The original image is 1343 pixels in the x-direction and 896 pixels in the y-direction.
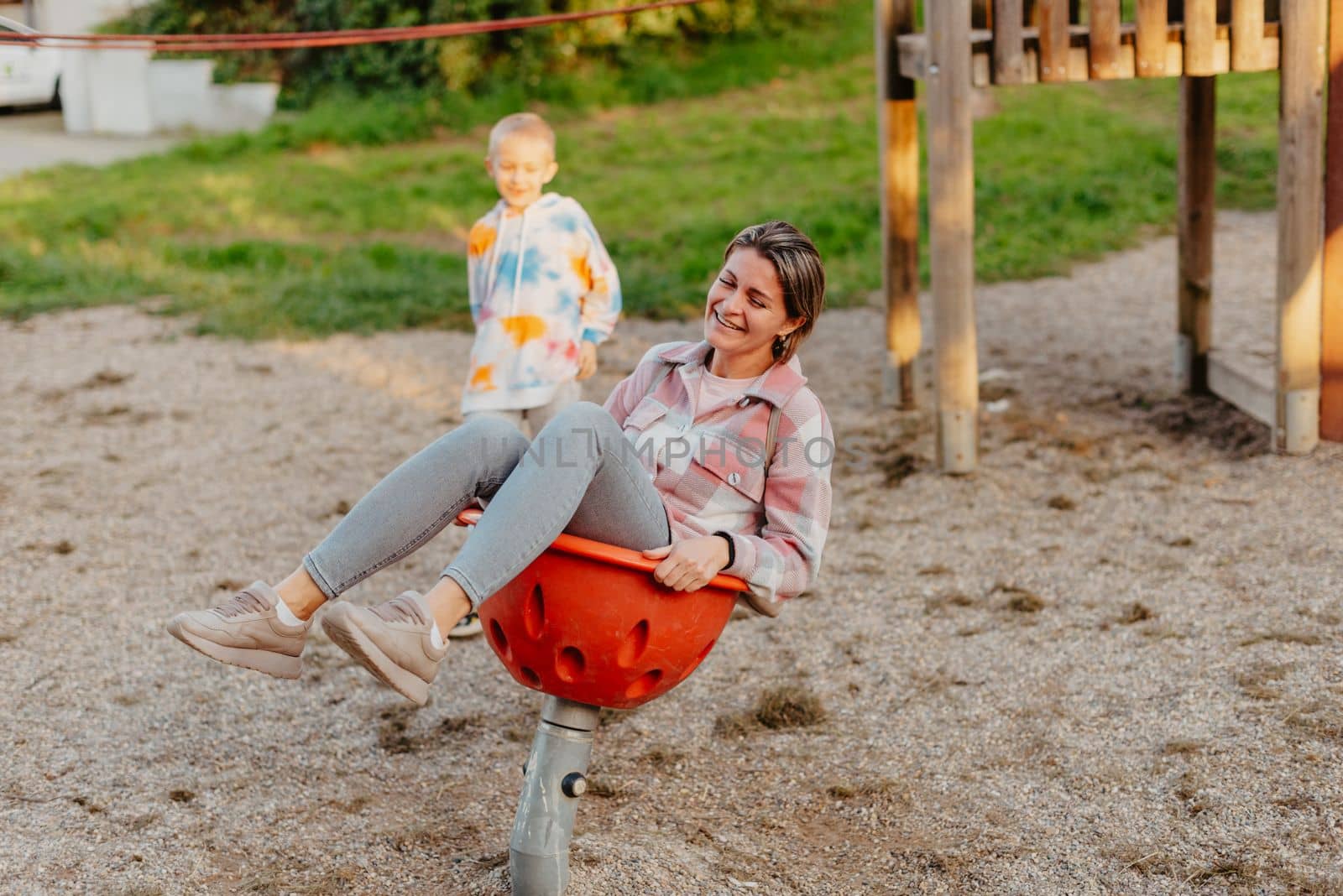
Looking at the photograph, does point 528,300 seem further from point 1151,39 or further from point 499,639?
point 1151,39

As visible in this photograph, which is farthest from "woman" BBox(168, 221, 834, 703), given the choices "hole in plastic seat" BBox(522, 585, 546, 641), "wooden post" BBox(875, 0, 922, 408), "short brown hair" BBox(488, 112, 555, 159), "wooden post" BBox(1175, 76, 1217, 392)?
"wooden post" BBox(1175, 76, 1217, 392)

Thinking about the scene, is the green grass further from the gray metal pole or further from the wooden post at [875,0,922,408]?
the gray metal pole

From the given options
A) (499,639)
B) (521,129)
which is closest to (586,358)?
(521,129)

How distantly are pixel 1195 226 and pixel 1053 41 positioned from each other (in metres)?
1.48

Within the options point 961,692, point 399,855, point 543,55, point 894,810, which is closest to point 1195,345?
point 961,692

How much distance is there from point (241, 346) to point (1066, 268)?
14.9 ft

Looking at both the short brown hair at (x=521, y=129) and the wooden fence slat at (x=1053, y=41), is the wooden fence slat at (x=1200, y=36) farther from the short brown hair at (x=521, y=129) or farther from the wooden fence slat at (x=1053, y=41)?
the short brown hair at (x=521, y=129)

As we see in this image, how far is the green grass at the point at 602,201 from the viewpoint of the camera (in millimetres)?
7766

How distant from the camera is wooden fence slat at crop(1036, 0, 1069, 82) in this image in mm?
4359

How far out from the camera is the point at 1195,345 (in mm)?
5582

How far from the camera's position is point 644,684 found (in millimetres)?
2383

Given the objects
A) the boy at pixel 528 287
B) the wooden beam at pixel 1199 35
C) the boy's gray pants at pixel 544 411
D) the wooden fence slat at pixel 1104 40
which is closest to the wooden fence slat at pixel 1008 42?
the wooden fence slat at pixel 1104 40

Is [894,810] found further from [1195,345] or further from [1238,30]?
[1195,345]

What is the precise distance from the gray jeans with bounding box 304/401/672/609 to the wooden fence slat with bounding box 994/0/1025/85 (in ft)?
8.85
